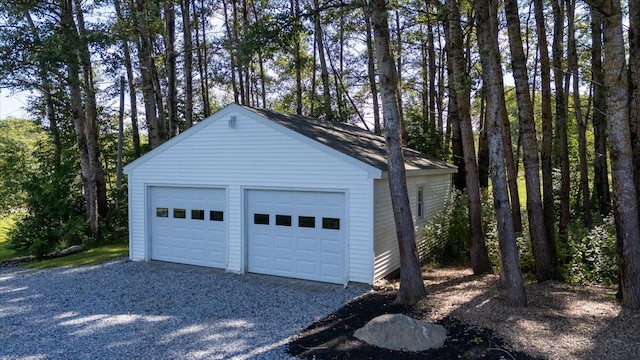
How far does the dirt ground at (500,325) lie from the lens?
5.43m

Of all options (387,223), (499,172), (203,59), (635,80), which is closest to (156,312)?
(387,223)

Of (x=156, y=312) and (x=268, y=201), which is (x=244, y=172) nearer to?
(x=268, y=201)

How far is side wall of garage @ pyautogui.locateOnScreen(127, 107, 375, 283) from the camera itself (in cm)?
888

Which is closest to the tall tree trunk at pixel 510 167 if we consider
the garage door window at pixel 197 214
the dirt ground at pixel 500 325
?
the dirt ground at pixel 500 325

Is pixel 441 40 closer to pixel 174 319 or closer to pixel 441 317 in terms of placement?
pixel 441 317

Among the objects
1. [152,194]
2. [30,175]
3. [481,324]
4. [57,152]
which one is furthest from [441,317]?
[57,152]

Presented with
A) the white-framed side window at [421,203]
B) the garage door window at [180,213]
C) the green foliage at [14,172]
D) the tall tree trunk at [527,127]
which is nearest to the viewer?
the tall tree trunk at [527,127]

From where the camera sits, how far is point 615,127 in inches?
257

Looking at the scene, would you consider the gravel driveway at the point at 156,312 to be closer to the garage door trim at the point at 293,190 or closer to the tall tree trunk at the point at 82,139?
the garage door trim at the point at 293,190

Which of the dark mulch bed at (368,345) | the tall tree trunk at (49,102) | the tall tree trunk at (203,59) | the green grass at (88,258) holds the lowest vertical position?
the dark mulch bed at (368,345)

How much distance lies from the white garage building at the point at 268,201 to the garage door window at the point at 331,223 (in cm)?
2

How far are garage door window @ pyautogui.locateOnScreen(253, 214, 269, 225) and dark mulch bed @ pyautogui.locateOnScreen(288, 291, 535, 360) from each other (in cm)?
350

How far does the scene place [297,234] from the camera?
9.68m

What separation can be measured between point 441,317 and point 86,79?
16.2m
